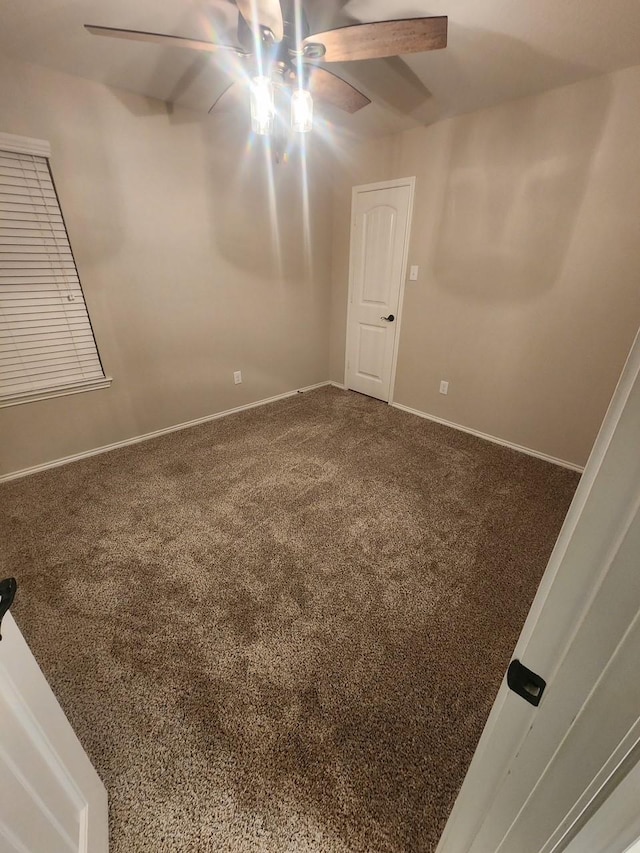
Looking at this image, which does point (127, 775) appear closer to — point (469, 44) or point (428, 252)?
point (469, 44)

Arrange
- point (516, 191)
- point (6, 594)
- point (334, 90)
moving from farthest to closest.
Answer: point (516, 191)
point (334, 90)
point (6, 594)

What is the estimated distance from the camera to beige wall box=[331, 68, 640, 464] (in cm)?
206

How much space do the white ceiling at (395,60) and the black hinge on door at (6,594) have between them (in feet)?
7.24

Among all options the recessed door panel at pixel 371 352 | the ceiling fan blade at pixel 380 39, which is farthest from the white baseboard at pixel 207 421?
the ceiling fan blade at pixel 380 39

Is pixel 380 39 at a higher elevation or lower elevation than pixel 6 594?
higher

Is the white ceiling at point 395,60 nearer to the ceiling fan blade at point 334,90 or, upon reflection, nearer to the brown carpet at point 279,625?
the ceiling fan blade at point 334,90

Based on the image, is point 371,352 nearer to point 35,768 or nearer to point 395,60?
point 395,60

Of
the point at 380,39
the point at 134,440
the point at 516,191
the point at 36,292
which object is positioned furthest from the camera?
the point at 134,440

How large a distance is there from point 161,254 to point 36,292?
0.87 m

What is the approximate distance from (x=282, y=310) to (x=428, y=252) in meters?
1.46

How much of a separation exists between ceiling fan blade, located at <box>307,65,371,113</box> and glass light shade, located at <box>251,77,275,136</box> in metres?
0.22

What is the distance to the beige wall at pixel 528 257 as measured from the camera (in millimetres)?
2064

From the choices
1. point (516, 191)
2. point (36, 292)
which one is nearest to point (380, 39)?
point (516, 191)

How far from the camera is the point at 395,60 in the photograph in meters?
1.81
